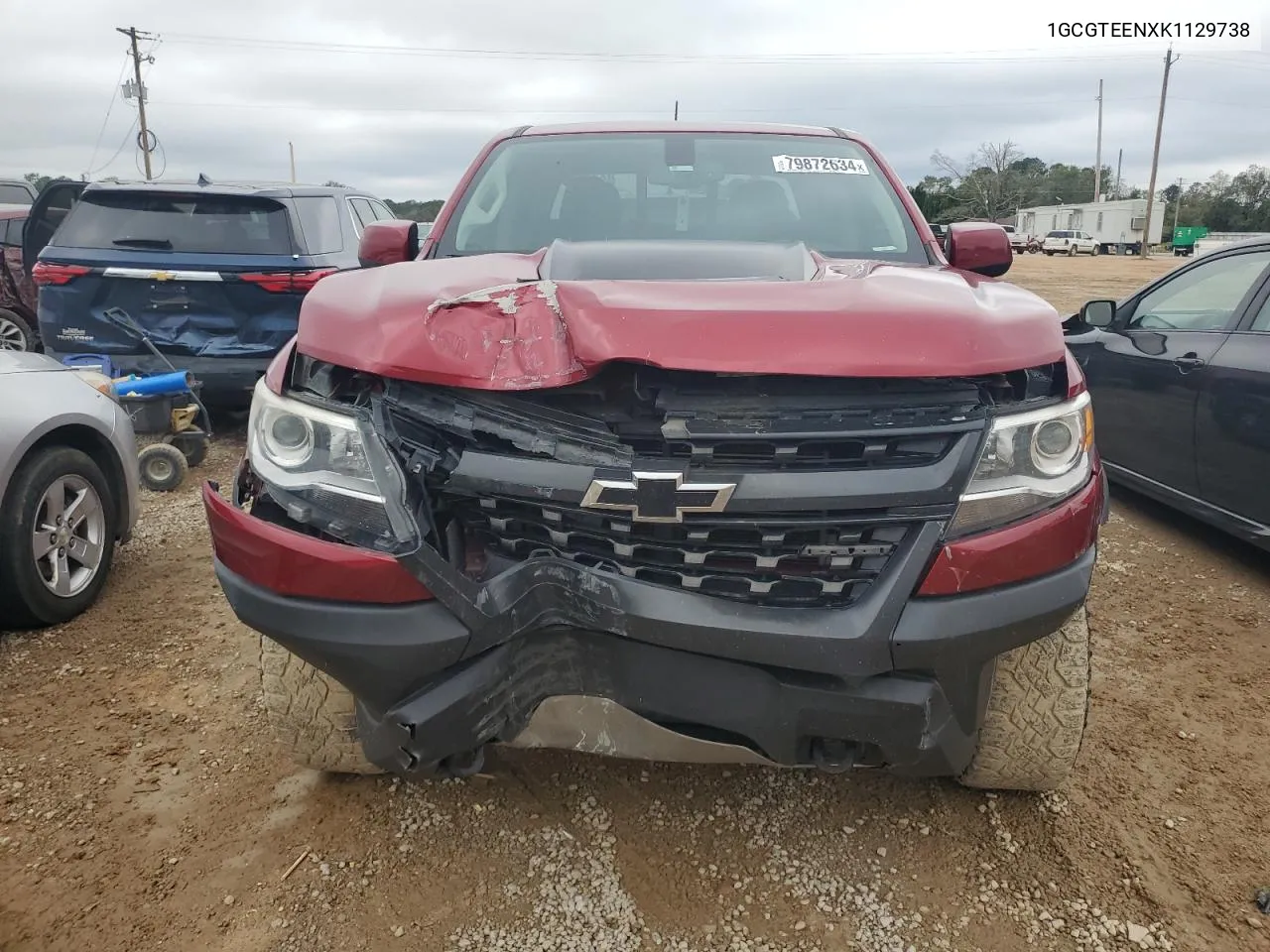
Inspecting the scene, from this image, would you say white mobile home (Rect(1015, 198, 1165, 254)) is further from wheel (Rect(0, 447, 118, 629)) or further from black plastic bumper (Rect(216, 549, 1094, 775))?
black plastic bumper (Rect(216, 549, 1094, 775))

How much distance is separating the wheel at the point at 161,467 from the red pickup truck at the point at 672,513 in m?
3.86

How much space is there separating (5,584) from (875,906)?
120 inches

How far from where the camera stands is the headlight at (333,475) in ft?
5.88

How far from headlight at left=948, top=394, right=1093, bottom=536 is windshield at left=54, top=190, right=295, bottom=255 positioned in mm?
5451

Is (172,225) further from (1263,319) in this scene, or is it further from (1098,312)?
(1263,319)

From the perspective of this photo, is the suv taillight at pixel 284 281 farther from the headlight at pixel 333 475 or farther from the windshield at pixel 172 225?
the headlight at pixel 333 475

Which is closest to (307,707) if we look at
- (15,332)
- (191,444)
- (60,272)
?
(191,444)

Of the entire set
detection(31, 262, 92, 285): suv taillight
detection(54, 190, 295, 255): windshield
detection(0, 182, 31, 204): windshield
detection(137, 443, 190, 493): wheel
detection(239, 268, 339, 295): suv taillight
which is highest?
detection(0, 182, 31, 204): windshield

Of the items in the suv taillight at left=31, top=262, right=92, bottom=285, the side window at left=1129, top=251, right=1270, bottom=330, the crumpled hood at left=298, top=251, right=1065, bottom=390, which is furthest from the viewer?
the suv taillight at left=31, top=262, right=92, bottom=285

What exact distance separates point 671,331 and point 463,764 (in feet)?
3.44

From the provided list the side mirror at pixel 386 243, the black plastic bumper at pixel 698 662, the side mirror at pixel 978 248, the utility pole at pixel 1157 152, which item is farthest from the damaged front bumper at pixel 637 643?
the utility pole at pixel 1157 152

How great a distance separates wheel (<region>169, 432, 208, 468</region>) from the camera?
576 centimetres

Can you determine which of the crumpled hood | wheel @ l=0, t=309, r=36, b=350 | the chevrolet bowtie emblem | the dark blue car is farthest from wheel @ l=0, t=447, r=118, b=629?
wheel @ l=0, t=309, r=36, b=350

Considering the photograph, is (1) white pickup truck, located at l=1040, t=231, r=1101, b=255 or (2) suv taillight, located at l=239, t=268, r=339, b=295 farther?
(1) white pickup truck, located at l=1040, t=231, r=1101, b=255
